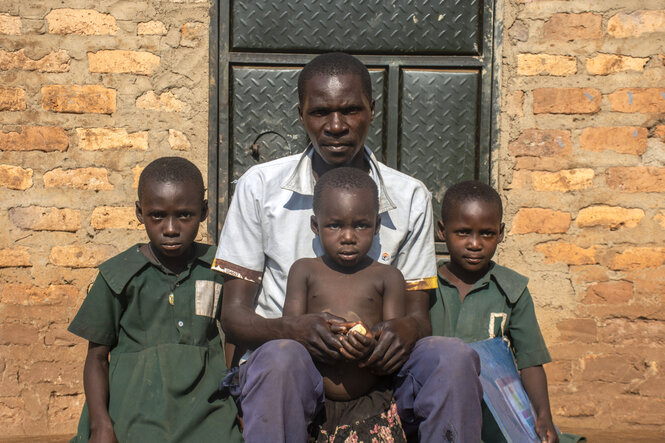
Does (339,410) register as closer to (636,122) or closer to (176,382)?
(176,382)

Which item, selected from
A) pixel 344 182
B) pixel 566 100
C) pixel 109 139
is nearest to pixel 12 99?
pixel 109 139

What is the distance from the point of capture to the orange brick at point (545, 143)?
12.3ft

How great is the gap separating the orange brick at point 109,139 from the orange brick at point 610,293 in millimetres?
2502

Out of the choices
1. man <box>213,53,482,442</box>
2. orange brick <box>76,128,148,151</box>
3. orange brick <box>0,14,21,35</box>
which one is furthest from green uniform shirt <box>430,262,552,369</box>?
orange brick <box>0,14,21,35</box>

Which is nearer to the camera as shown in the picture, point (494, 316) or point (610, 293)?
point (494, 316)

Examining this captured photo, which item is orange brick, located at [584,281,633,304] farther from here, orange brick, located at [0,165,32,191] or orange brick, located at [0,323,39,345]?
orange brick, located at [0,165,32,191]

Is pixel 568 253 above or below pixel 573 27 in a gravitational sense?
below

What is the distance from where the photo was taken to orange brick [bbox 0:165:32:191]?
3.62m

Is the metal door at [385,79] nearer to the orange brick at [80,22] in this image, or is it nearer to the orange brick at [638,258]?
the orange brick at [80,22]

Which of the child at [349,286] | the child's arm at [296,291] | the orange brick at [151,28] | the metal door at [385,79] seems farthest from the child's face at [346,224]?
the orange brick at [151,28]

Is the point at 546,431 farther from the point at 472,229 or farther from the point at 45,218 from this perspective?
the point at 45,218

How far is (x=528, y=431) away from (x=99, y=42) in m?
2.83

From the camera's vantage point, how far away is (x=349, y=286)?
243cm

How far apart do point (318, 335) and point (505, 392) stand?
848 mm
